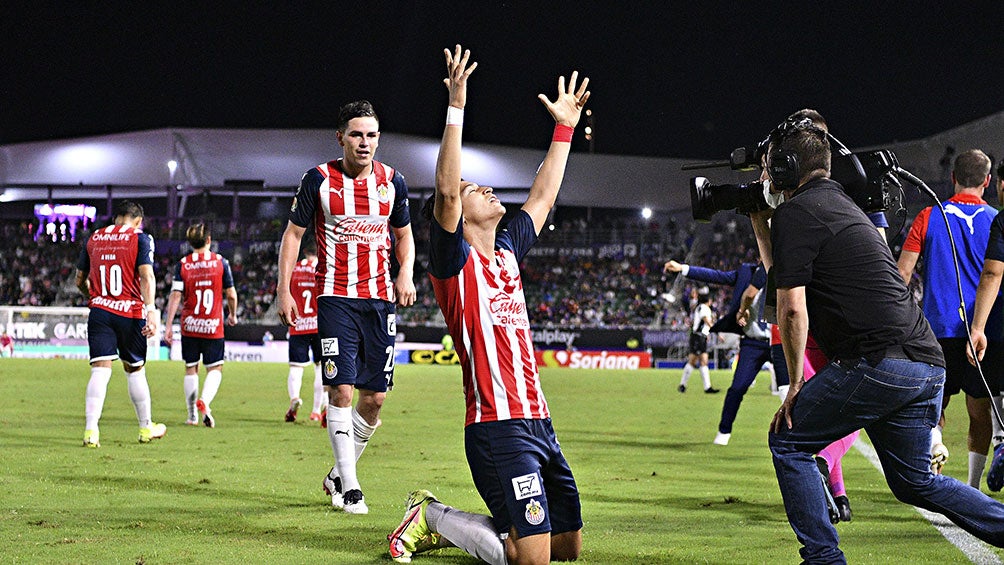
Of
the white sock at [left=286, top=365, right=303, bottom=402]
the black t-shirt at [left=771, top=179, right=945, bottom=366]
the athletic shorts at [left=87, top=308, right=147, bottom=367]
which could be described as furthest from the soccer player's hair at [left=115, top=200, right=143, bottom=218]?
the black t-shirt at [left=771, top=179, right=945, bottom=366]

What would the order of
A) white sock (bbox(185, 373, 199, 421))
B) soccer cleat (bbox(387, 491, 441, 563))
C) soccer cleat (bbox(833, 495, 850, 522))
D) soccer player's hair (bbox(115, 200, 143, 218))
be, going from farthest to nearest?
white sock (bbox(185, 373, 199, 421)) < soccer player's hair (bbox(115, 200, 143, 218)) < soccer cleat (bbox(833, 495, 850, 522)) < soccer cleat (bbox(387, 491, 441, 563))

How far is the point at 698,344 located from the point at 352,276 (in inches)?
748

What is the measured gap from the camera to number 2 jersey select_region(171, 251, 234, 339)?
41.3ft

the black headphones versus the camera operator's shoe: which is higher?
the black headphones

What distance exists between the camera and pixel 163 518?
19.8 ft

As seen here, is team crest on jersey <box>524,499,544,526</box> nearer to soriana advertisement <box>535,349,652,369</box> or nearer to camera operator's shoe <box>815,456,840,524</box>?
camera operator's shoe <box>815,456,840,524</box>

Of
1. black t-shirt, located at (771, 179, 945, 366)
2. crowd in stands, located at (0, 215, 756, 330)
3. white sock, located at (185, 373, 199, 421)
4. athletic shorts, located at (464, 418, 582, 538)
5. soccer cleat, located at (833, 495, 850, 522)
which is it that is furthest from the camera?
crowd in stands, located at (0, 215, 756, 330)

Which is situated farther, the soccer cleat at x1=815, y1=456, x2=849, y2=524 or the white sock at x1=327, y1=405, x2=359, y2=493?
the white sock at x1=327, y1=405, x2=359, y2=493

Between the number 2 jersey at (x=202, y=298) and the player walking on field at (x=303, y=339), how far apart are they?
959 mm

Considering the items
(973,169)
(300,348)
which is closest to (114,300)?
(300,348)

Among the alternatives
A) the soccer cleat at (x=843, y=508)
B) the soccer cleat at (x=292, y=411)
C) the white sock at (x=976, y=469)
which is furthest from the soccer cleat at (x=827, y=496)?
the soccer cleat at (x=292, y=411)

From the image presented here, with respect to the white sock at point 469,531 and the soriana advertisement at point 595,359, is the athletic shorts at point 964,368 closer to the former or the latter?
the white sock at point 469,531

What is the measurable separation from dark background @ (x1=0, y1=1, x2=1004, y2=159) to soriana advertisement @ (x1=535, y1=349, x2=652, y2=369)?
14496mm

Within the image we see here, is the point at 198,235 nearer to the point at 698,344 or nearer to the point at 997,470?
the point at 997,470
